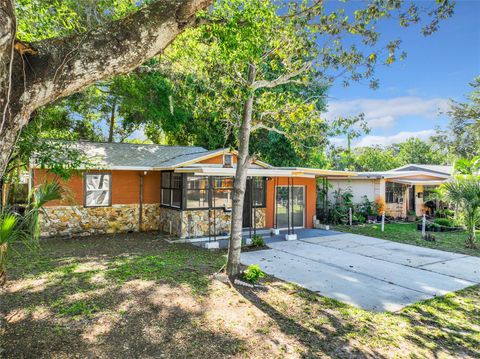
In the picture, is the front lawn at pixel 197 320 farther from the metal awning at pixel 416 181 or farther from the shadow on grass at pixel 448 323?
the metal awning at pixel 416 181

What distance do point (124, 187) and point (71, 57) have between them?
10.2 m

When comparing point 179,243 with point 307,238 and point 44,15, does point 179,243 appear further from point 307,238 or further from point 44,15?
point 44,15

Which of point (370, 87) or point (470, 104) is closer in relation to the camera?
point (370, 87)

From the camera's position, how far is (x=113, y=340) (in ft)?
12.8

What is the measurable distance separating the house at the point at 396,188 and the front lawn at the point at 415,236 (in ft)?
11.9

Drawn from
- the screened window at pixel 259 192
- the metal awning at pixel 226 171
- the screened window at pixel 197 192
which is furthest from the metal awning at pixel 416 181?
the screened window at pixel 197 192

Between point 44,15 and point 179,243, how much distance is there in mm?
7203

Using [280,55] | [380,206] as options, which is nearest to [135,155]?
[280,55]

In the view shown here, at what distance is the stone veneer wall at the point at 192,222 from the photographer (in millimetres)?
11359

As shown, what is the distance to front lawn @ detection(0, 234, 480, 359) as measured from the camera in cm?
383

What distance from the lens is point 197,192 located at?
464 inches

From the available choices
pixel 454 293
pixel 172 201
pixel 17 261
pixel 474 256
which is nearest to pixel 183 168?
pixel 172 201

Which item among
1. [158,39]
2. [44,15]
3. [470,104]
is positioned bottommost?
[158,39]

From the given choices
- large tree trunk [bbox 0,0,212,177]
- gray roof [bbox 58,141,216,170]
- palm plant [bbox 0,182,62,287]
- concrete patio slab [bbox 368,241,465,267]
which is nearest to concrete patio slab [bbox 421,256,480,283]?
concrete patio slab [bbox 368,241,465,267]
